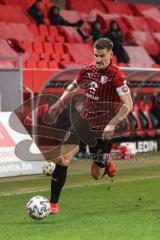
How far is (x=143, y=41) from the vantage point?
88.0ft

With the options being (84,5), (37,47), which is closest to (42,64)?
(37,47)

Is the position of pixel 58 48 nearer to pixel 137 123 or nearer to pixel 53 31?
pixel 53 31

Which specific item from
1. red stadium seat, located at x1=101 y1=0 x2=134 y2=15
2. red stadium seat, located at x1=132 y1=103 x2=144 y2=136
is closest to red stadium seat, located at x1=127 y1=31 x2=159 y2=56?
red stadium seat, located at x1=101 y1=0 x2=134 y2=15

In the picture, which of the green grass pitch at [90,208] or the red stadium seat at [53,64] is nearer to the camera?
the green grass pitch at [90,208]

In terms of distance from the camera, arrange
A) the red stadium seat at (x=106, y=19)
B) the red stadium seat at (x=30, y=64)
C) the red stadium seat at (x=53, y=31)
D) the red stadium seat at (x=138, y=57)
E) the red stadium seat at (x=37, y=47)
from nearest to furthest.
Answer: the red stadium seat at (x=30, y=64) < the red stadium seat at (x=37, y=47) < the red stadium seat at (x=53, y=31) < the red stadium seat at (x=138, y=57) < the red stadium seat at (x=106, y=19)

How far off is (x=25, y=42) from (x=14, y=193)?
9.92 metres

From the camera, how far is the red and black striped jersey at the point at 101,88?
31.8 feet

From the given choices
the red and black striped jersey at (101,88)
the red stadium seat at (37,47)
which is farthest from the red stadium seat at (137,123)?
the red and black striped jersey at (101,88)

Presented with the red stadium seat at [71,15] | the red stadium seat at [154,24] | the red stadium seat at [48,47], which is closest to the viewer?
the red stadium seat at [48,47]

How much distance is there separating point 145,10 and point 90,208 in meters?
20.3

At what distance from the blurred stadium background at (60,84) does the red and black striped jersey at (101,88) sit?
1384 millimetres

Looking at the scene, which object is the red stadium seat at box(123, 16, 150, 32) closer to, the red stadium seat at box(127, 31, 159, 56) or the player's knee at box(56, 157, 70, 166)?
the red stadium seat at box(127, 31, 159, 56)

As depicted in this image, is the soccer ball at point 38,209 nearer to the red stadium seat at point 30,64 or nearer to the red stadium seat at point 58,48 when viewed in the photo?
the red stadium seat at point 30,64

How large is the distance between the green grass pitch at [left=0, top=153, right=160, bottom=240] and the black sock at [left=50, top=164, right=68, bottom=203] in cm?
24
